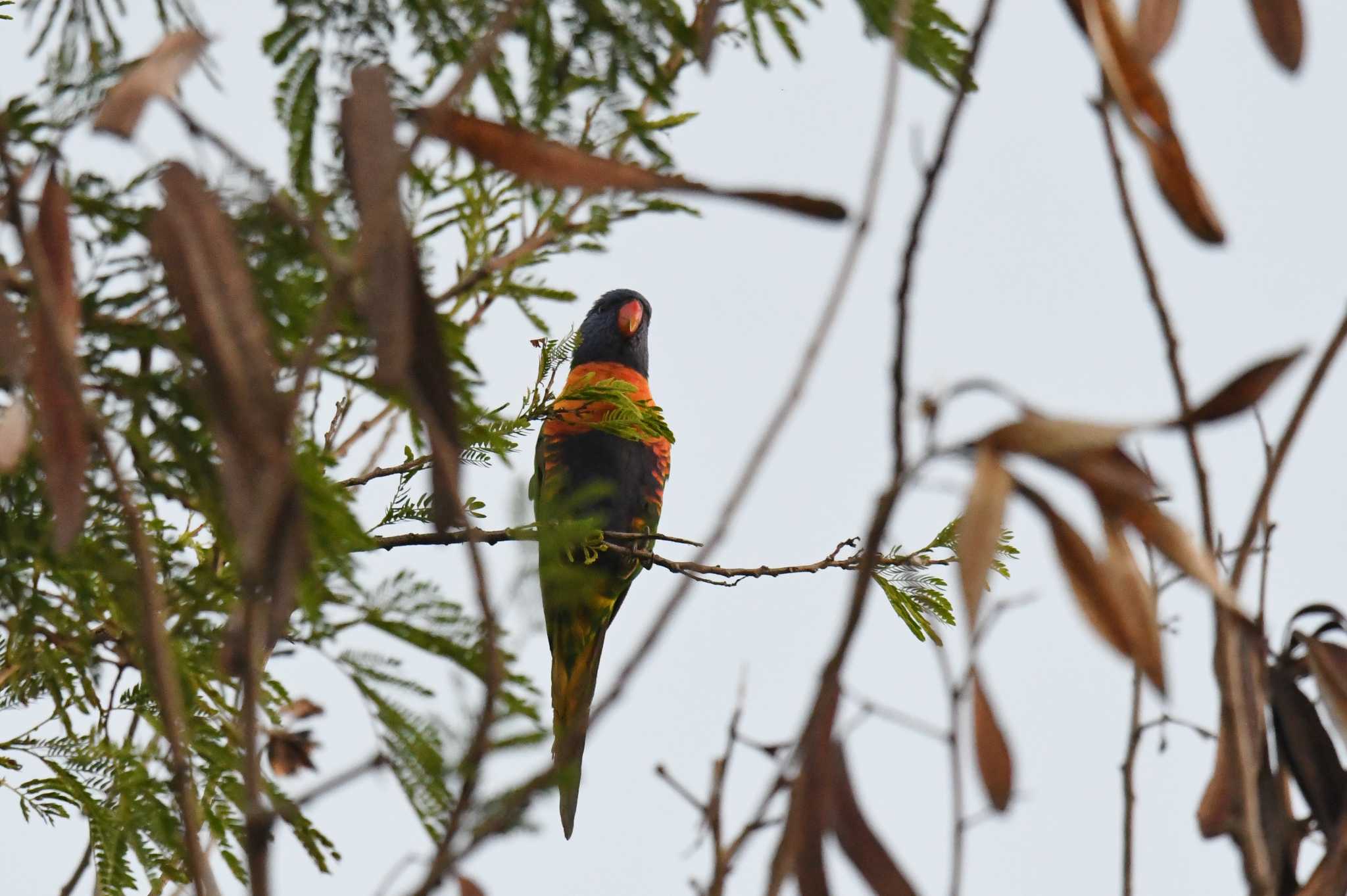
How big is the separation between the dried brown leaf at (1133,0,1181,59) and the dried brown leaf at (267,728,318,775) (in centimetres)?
140

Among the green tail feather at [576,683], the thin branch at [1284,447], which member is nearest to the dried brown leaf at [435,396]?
the thin branch at [1284,447]

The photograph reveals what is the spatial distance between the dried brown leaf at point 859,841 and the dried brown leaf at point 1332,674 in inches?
11.8

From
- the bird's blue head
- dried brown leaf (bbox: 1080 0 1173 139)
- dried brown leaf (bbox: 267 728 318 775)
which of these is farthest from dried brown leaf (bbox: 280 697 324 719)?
the bird's blue head

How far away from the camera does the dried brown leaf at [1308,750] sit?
0.86 m

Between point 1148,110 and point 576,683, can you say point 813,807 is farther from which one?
point 576,683

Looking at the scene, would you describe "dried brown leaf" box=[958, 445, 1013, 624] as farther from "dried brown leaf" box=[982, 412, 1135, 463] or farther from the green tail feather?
the green tail feather

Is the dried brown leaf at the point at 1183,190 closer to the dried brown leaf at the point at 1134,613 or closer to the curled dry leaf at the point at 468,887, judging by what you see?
the dried brown leaf at the point at 1134,613

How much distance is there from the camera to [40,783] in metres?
1.37

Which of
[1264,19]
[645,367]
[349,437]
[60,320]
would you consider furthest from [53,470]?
[645,367]

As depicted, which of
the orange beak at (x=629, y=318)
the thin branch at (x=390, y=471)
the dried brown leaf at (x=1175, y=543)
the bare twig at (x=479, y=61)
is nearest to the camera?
the bare twig at (x=479, y=61)

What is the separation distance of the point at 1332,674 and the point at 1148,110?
39cm

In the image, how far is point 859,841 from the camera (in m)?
0.84

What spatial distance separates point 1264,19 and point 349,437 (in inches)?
52.5

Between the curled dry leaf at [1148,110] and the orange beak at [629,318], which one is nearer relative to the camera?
the curled dry leaf at [1148,110]
